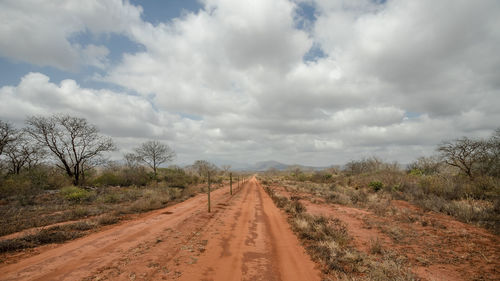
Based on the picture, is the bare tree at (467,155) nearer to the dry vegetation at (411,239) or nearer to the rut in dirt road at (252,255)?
the dry vegetation at (411,239)

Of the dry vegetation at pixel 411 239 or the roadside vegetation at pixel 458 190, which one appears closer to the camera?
the dry vegetation at pixel 411 239

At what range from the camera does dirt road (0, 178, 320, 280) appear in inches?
203

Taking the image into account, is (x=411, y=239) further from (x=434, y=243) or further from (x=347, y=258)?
(x=347, y=258)

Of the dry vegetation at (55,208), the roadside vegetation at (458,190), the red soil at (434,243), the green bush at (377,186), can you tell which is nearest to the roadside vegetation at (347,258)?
the red soil at (434,243)

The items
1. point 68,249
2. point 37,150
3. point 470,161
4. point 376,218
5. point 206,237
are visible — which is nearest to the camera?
point 68,249

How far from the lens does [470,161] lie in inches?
753

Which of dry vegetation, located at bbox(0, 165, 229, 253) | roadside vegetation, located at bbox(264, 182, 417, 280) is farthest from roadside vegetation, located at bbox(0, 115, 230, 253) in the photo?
roadside vegetation, located at bbox(264, 182, 417, 280)

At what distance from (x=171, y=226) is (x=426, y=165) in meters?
39.0

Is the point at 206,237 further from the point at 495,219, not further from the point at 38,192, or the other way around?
the point at 38,192

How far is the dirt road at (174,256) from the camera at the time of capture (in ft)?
16.9

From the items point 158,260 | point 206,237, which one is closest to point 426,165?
point 206,237

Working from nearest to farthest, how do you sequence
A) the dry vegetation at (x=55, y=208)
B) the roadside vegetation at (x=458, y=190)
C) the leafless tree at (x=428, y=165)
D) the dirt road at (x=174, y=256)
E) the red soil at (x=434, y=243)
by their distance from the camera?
the dirt road at (x=174, y=256), the red soil at (x=434, y=243), the dry vegetation at (x=55, y=208), the roadside vegetation at (x=458, y=190), the leafless tree at (x=428, y=165)

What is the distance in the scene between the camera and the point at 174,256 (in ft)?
20.4

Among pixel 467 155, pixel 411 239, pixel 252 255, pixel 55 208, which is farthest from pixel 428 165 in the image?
pixel 55 208
